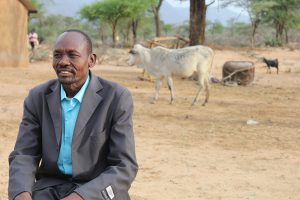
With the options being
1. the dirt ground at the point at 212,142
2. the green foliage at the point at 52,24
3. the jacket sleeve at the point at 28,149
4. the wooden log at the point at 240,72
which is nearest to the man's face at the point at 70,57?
the jacket sleeve at the point at 28,149

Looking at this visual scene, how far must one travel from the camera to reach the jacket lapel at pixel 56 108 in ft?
8.91

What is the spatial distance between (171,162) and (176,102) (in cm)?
491

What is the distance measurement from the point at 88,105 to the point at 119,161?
33 centimetres

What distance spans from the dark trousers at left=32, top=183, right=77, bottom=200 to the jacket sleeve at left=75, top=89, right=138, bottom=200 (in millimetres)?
135

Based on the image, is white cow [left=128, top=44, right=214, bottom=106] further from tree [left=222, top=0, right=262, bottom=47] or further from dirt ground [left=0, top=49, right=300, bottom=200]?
tree [left=222, top=0, right=262, bottom=47]

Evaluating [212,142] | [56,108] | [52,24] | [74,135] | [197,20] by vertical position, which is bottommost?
[212,142]

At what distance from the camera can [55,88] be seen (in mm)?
2812

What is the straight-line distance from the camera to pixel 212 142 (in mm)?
7156

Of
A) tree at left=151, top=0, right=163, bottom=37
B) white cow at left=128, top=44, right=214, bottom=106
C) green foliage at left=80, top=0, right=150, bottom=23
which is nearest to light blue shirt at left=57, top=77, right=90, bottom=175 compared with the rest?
white cow at left=128, top=44, right=214, bottom=106

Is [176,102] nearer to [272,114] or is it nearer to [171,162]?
[272,114]

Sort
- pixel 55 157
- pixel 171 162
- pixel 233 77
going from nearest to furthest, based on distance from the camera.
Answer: pixel 55 157 → pixel 171 162 → pixel 233 77

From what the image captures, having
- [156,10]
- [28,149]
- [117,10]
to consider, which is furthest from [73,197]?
[117,10]

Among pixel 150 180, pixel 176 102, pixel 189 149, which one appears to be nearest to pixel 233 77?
pixel 176 102

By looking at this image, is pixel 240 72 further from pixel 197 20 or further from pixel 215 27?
pixel 215 27
